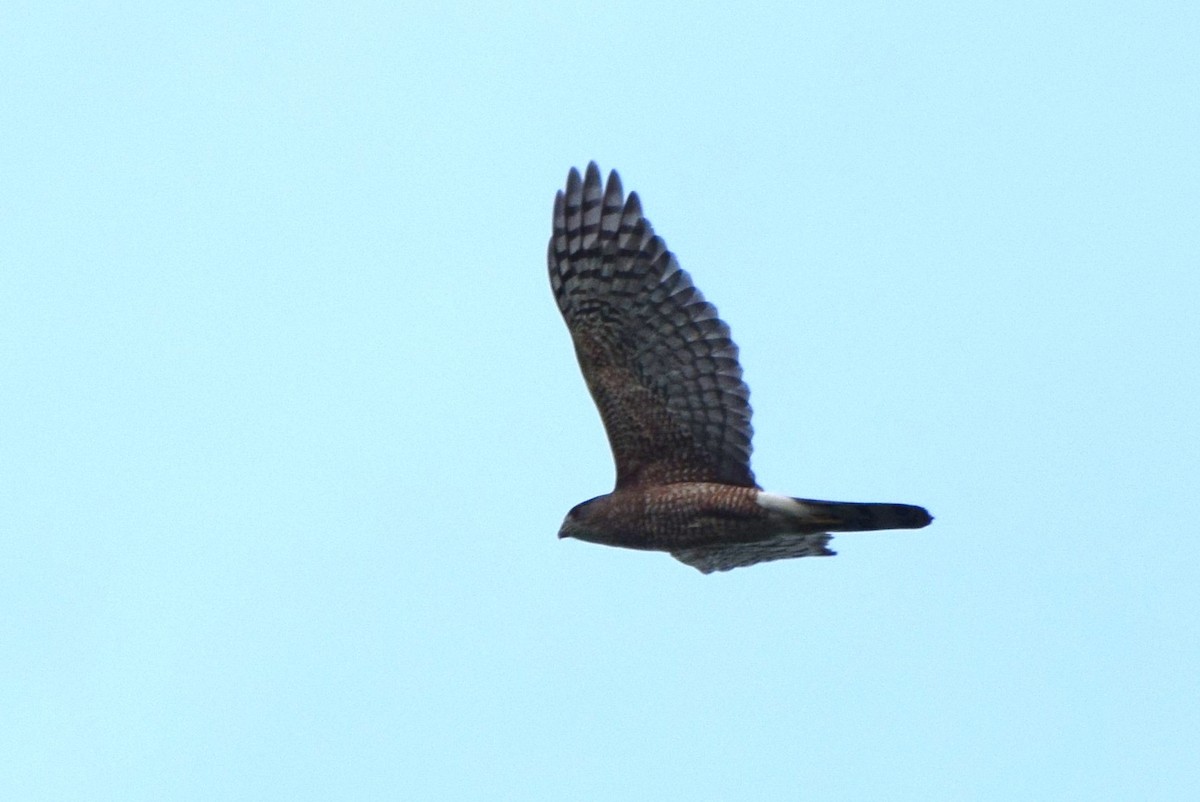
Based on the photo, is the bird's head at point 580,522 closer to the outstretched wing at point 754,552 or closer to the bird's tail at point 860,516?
the outstretched wing at point 754,552

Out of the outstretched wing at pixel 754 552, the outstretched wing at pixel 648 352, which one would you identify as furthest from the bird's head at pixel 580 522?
the outstretched wing at pixel 754 552

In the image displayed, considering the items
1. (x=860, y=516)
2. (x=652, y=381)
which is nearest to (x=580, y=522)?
(x=652, y=381)

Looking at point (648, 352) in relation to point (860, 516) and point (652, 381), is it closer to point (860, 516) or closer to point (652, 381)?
point (652, 381)

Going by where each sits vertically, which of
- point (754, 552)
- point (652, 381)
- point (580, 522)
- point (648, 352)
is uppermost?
point (648, 352)

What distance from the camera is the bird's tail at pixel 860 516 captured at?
11.1 m

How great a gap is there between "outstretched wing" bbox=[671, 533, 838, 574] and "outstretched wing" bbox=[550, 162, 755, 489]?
49 cm

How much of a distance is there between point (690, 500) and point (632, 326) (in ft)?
4.26

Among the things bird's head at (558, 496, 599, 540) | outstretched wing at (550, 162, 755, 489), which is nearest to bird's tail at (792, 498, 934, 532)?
outstretched wing at (550, 162, 755, 489)

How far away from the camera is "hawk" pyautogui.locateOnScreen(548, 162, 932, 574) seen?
12.1m

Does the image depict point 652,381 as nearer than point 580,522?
Yes

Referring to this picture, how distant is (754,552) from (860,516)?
134 cm

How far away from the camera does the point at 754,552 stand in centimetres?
1248

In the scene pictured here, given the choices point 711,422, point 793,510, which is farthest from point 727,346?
point 793,510

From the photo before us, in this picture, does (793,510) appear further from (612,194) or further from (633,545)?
(612,194)
